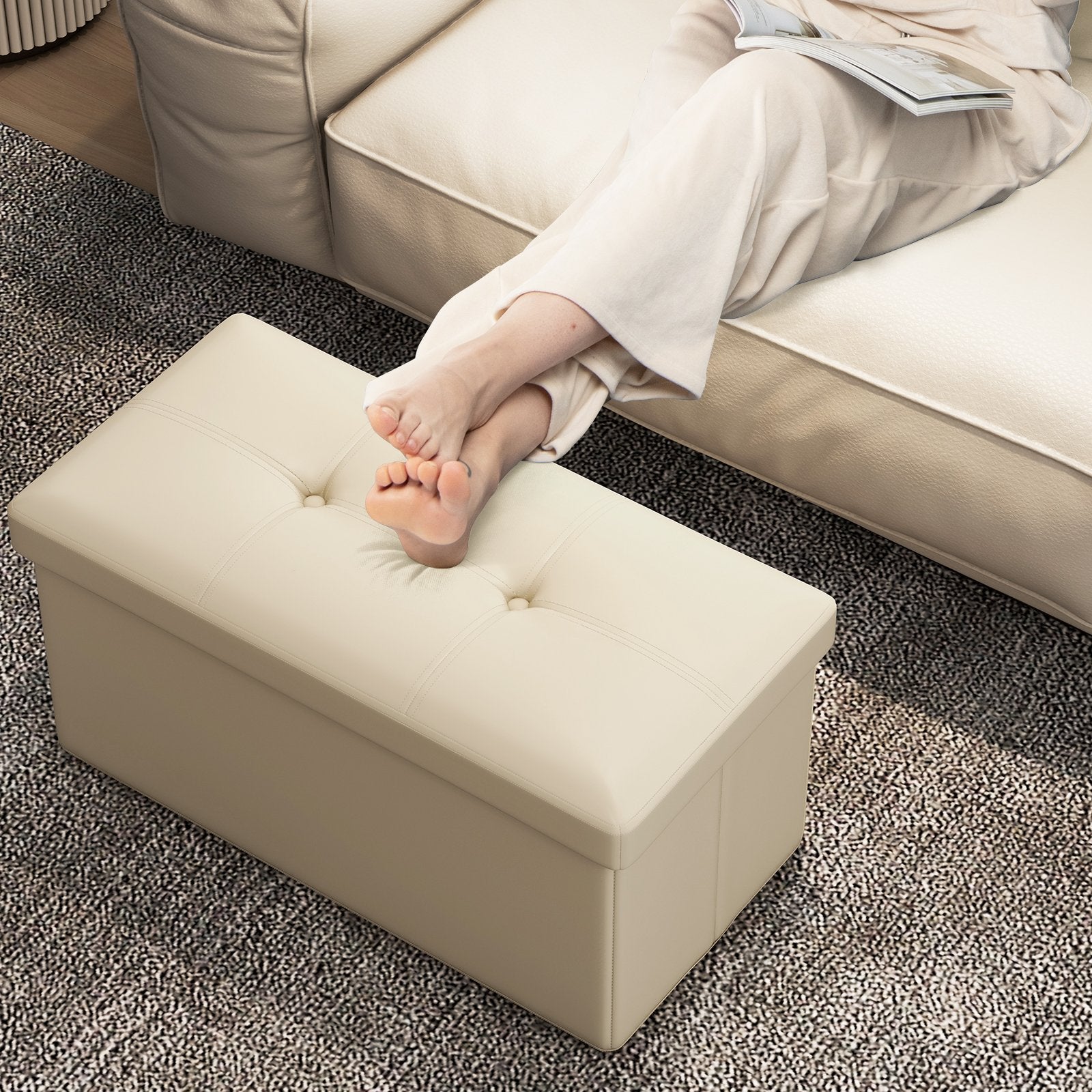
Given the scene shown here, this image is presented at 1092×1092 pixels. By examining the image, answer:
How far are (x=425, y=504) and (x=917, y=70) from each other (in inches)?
29.1

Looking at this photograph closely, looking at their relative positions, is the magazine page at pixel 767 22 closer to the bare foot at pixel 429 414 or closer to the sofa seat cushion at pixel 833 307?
the sofa seat cushion at pixel 833 307

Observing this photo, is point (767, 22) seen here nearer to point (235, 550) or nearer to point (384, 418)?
point (384, 418)

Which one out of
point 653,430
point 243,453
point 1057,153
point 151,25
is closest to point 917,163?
point 1057,153

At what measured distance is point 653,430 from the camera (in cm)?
181

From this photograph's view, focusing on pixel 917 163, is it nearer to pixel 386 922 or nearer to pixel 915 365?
pixel 915 365

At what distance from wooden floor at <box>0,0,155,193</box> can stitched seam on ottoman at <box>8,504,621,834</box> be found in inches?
42.3

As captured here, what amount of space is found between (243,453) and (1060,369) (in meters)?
0.79

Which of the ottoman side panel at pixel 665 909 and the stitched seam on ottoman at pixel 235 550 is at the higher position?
the stitched seam on ottoman at pixel 235 550

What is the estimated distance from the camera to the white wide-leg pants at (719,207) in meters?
1.47

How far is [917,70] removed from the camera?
157 cm

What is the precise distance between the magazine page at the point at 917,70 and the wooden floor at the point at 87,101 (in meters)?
1.11

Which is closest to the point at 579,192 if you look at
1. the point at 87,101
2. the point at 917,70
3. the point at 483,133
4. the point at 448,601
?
the point at 483,133

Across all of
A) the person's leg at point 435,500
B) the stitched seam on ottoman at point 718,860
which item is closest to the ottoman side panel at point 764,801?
the stitched seam on ottoman at point 718,860

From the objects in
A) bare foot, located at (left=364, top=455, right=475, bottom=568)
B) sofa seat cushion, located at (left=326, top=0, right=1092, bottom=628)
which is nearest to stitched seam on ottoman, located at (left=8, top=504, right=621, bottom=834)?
bare foot, located at (left=364, top=455, right=475, bottom=568)
